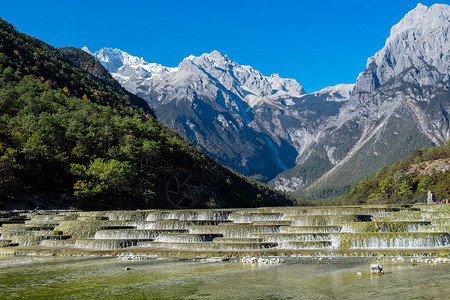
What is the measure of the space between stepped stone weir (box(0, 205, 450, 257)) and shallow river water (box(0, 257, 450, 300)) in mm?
5087

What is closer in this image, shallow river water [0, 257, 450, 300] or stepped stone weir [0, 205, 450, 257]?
shallow river water [0, 257, 450, 300]

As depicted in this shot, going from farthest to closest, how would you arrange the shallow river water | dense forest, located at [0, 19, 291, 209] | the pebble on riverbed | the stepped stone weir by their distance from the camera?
1. dense forest, located at [0, 19, 291, 209]
2. the stepped stone weir
3. the pebble on riverbed
4. the shallow river water

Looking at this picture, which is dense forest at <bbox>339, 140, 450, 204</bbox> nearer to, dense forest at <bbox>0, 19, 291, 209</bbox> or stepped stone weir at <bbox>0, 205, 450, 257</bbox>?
dense forest at <bbox>0, 19, 291, 209</bbox>

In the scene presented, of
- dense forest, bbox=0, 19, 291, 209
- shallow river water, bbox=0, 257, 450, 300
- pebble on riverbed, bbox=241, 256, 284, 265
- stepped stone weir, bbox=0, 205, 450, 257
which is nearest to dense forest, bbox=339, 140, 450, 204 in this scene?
dense forest, bbox=0, 19, 291, 209

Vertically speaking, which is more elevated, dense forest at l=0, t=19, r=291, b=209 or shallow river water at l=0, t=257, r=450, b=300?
dense forest at l=0, t=19, r=291, b=209

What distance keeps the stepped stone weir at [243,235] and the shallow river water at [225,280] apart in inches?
200

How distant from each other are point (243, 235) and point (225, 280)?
1892cm

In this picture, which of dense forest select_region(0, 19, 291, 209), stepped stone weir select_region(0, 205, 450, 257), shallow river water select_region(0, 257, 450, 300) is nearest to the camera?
shallow river water select_region(0, 257, 450, 300)

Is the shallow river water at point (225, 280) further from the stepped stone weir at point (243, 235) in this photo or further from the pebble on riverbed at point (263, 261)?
the stepped stone weir at point (243, 235)

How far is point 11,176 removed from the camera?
71375mm

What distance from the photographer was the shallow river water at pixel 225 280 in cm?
2002

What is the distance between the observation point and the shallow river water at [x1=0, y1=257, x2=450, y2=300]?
20016 millimetres

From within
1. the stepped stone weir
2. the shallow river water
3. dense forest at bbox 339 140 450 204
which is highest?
dense forest at bbox 339 140 450 204

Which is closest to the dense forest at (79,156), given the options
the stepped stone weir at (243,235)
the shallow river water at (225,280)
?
the stepped stone weir at (243,235)
